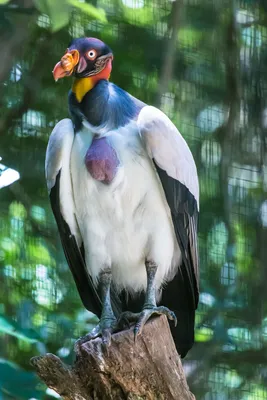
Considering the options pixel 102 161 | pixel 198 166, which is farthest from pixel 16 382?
pixel 198 166

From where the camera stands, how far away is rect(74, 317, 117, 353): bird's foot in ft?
7.69

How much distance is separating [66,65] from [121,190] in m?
0.39

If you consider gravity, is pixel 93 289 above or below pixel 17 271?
above

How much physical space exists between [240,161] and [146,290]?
1.60m

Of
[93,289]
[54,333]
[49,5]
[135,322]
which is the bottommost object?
[54,333]

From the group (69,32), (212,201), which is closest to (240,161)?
(212,201)

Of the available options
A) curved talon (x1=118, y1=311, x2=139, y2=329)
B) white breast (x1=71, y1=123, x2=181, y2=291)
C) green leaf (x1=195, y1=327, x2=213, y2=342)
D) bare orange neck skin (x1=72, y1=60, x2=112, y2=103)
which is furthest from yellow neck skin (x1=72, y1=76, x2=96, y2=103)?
green leaf (x1=195, y1=327, x2=213, y2=342)

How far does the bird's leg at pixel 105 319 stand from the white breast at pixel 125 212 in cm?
4

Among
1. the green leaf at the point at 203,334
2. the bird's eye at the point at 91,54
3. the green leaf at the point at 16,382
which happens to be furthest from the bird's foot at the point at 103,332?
the green leaf at the point at 203,334

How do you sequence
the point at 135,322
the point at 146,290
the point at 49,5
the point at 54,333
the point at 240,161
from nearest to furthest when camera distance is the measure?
the point at 49,5 < the point at 135,322 < the point at 146,290 < the point at 54,333 < the point at 240,161

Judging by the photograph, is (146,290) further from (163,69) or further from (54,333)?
(163,69)

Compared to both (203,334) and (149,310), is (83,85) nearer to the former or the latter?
(149,310)

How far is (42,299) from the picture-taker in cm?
403

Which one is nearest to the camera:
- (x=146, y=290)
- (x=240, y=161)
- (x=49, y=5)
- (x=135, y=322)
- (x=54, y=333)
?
(x=49, y=5)
